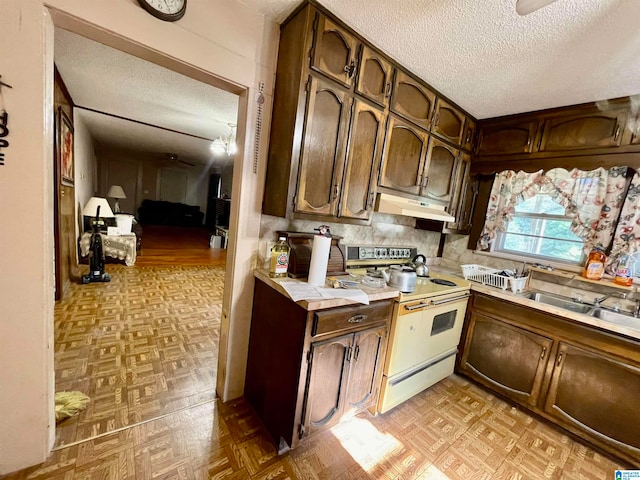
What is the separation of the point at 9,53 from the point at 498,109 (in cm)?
292

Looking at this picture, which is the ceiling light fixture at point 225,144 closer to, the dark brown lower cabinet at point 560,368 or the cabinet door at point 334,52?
the cabinet door at point 334,52

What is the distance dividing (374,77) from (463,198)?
1.50m

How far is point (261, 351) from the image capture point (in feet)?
5.15

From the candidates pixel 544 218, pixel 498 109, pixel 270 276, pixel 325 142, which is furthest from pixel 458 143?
pixel 270 276

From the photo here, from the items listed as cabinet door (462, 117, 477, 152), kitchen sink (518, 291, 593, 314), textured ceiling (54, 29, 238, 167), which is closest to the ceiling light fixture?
textured ceiling (54, 29, 238, 167)

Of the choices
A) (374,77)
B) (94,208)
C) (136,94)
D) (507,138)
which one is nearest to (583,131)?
(507,138)

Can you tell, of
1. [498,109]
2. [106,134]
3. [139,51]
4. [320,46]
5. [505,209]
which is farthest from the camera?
[106,134]

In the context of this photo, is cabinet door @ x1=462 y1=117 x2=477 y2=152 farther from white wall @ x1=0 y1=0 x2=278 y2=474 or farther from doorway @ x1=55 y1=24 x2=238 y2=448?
doorway @ x1=55 y1=24 x2=238 y2=448

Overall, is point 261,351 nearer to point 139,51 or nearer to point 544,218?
point 139,51

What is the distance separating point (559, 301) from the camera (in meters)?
2.07

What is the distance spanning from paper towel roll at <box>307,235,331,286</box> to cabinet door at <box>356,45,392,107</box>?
906mm

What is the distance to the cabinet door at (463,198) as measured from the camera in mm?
2432

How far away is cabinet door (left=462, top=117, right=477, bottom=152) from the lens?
235 cm

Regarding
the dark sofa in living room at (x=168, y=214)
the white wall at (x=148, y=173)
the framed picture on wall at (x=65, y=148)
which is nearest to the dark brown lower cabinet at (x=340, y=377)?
the framed picture on wall at (x=65, y=148)
